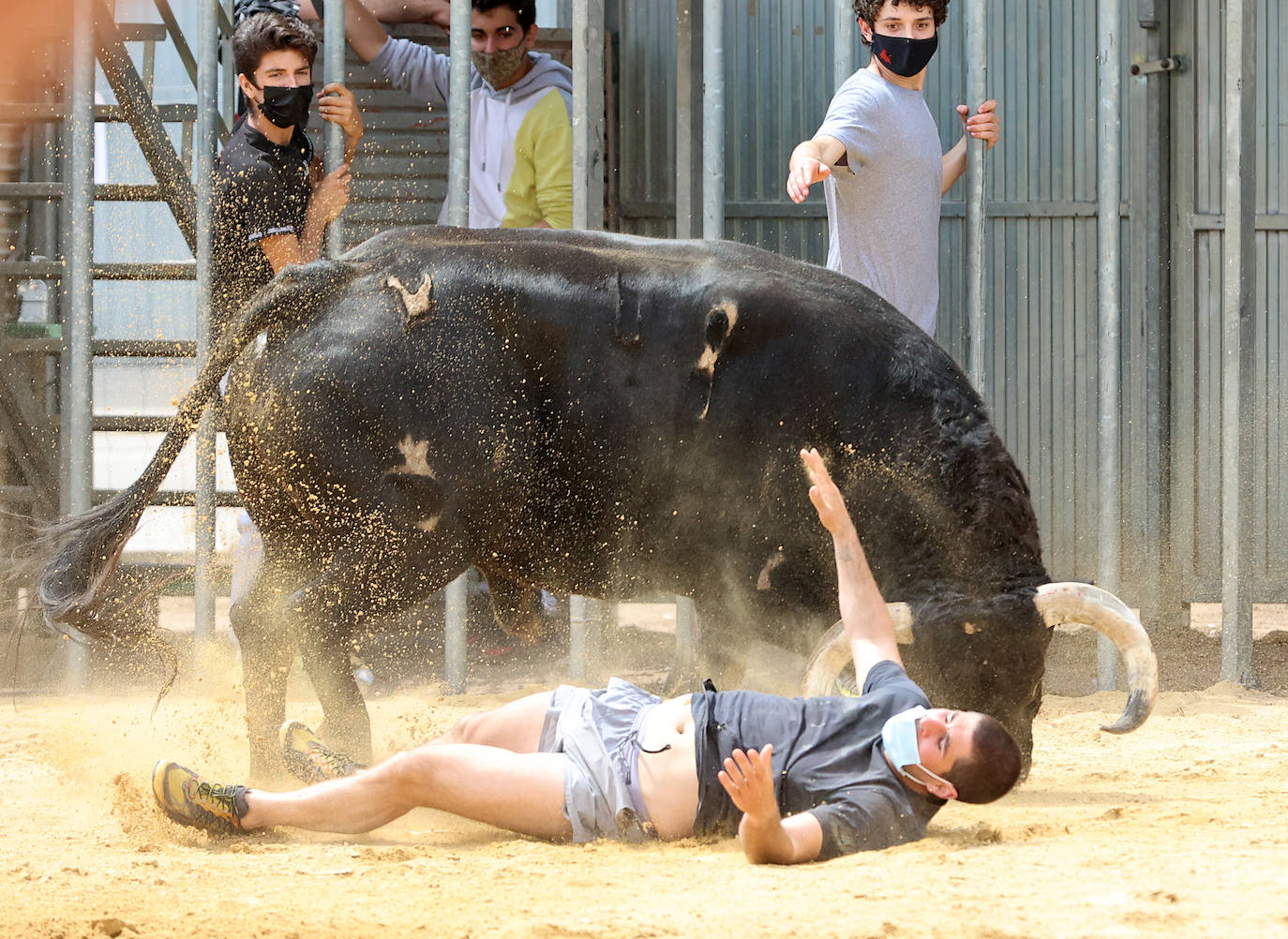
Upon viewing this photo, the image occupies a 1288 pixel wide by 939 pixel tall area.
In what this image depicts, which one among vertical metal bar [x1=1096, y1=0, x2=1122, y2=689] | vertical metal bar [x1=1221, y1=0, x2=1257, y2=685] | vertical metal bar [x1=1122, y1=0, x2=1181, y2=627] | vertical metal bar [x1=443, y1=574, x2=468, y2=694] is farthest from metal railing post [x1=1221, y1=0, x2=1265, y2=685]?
vertical metal bar [x1=443, y1=574, x2=468, y2=694]

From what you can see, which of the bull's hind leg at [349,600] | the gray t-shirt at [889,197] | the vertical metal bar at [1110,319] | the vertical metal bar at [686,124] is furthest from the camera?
the vertical metal bar at [686,124]

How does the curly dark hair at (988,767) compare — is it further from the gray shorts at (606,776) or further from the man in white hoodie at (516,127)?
the man in white hoodie at (516,127)

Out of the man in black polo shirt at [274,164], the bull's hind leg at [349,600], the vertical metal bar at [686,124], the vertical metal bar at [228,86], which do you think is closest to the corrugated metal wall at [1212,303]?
the vertical metal bar at [686,124]

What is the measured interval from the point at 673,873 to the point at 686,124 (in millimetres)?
4525

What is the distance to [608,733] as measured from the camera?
138 inches

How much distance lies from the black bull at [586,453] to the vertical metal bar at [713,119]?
67.4 inches

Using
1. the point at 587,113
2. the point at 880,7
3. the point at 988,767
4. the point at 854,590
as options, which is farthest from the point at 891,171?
the point at 988,767

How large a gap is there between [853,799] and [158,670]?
412 cm

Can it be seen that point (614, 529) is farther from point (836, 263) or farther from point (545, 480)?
point (836, 263)

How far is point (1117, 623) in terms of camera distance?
159 inches

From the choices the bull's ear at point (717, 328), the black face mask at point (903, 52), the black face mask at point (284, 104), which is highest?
the black face mask at point (903, 52)

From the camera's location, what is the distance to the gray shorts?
344cm

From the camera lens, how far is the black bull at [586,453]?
14.0 ft

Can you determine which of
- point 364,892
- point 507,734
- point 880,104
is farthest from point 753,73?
point 364,892
